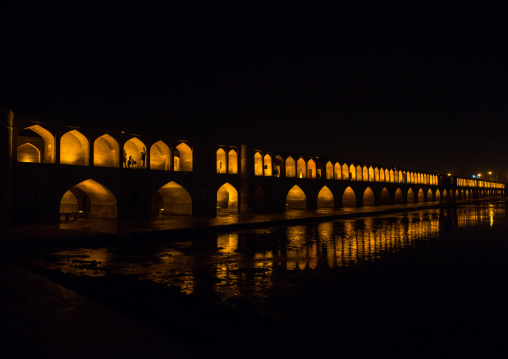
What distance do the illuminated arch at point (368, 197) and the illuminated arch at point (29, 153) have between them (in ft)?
79.8

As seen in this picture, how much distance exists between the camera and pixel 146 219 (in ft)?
51.0

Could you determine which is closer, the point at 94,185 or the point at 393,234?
the point at 393,234

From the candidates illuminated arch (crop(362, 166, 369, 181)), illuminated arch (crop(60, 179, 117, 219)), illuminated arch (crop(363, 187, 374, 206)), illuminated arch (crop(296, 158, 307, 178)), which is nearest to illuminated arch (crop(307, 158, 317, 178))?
illuminated arch (crop(296, 158, 307, 178))

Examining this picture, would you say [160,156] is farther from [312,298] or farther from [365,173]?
[365,173]

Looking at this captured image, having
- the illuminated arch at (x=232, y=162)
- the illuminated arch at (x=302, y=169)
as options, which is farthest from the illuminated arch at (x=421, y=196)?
the illuminated arch at (x=232, y=162)

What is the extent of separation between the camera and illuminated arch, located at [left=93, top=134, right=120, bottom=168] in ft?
50.0

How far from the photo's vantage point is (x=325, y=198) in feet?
90.8

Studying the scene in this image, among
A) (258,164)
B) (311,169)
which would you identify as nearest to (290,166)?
(311,169)

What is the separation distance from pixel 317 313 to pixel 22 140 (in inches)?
660

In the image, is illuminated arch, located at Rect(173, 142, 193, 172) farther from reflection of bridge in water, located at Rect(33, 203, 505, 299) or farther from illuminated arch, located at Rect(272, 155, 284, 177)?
reflection of bridge in water, located at Rect(33, 203, 505, 299)

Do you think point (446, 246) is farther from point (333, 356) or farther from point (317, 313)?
point (333, 356)

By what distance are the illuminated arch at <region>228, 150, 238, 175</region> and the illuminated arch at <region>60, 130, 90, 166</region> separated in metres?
7.62

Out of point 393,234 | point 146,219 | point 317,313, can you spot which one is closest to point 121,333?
point 317,313

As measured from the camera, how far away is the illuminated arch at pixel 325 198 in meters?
27.3
